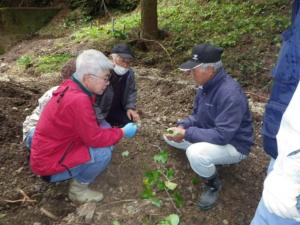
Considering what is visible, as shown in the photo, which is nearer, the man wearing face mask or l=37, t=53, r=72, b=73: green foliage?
the man wearing face mask

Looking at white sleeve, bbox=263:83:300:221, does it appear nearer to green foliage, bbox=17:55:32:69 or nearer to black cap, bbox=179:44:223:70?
black cap, bbox=179:44:223:70

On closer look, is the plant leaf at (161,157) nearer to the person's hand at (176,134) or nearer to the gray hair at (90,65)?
the person's hand at (176,134)

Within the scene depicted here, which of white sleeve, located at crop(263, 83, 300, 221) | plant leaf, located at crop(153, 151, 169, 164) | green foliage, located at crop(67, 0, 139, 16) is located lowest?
green foliage, located at crop(67, 0, 139, 16)

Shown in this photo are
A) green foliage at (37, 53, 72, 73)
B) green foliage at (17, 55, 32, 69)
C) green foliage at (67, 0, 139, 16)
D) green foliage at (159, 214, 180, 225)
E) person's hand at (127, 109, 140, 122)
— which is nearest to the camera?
green foliage at (159, 214, 180, 225)

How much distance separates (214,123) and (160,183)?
717 mm

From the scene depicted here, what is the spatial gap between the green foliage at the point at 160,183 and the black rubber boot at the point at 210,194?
0.19 m

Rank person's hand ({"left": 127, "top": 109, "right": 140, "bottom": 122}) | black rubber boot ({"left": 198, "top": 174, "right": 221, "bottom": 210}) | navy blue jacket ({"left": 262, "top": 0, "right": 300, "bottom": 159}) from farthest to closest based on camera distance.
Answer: person's hand ({"left": 127, "top": 109, "right": 140, "bottom": 122}) → black rubber boot ({"left": 198, "top": 174, "right": 221, "bottom": 210}) → navy blue jacket ({"left": 262, "top": 0, "right": 300, "bottom": 159})

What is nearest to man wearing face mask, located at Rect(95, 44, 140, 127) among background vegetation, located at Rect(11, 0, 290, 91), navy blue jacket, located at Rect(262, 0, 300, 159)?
navy blue jacket, located at Rect(262, 0, 300, 159)

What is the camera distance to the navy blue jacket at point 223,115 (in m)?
3.49

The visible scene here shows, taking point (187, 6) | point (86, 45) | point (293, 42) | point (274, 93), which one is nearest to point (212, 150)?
point (274, 93)

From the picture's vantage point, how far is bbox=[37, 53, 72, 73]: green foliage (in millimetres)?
8281

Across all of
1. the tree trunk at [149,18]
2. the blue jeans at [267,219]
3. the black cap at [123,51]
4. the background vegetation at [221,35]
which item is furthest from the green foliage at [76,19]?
the blue jeans at [267,219]

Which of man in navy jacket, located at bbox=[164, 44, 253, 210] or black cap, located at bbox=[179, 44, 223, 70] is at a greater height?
black cap, located at bbox=[179, 44, 223, 70]

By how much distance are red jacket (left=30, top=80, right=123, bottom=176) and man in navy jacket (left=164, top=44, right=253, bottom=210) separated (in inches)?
26.3
